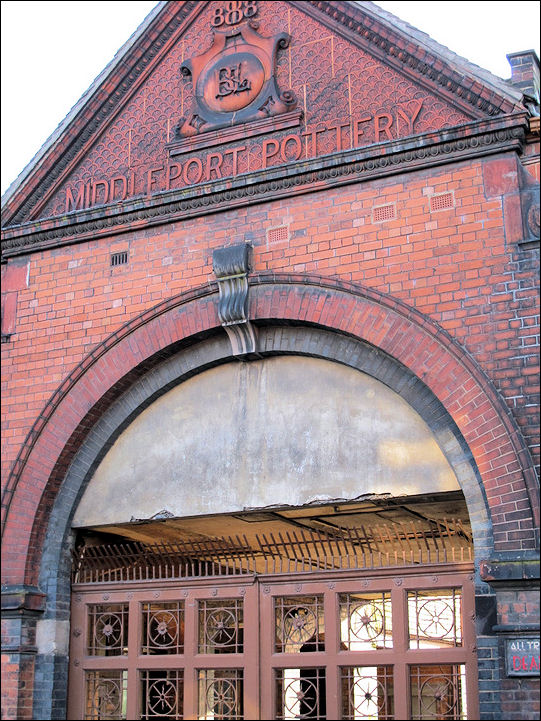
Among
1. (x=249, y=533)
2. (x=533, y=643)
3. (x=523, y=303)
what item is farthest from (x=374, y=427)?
(x=249, y=533)

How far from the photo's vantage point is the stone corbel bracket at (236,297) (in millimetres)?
10109

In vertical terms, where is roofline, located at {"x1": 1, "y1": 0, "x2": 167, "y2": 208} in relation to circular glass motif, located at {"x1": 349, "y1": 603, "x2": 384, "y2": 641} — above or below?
above

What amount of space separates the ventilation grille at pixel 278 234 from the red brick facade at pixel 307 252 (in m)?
0.02

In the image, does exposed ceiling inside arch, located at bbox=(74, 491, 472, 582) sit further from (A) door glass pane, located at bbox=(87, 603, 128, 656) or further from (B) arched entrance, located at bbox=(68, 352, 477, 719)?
(A) door glass pane, located at bbox=(87, 603, 128, 656)

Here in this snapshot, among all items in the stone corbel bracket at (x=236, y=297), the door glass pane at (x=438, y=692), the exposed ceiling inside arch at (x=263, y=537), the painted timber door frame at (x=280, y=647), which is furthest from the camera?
the stone corbel bracket at (x=236, y=297)

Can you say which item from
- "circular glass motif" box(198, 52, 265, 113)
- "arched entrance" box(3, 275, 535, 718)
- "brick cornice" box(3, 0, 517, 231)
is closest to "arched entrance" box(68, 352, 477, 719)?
"arched entrance" box(3, 275, 535, 718)

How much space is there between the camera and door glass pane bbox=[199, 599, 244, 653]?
988 centimetres

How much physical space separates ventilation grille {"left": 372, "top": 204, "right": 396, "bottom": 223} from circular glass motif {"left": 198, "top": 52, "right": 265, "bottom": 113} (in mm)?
2153

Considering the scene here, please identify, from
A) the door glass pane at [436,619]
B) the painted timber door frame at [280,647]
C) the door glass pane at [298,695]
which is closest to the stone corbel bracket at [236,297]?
the painted timber door frame at [280,647]

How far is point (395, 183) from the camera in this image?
9758 mm

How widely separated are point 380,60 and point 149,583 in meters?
5.89

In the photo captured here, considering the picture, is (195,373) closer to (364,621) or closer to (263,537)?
(263,537)

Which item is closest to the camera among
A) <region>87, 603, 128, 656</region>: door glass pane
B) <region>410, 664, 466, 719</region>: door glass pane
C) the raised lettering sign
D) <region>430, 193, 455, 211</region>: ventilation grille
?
the raised lettering sign

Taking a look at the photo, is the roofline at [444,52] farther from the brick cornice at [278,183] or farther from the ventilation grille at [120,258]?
the ventilation grille at [120,258]
